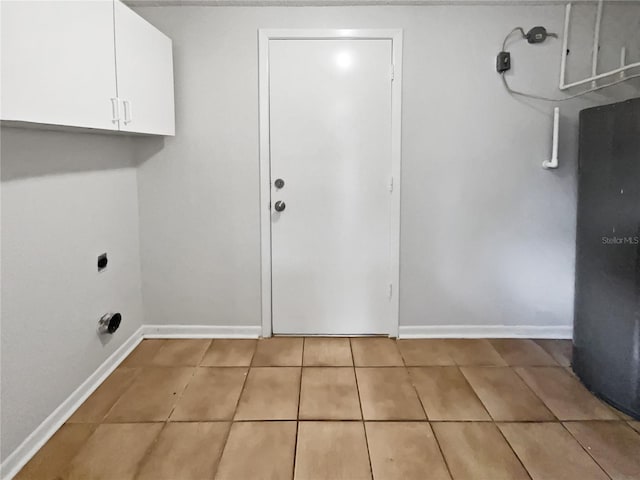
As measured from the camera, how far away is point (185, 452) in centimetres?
203

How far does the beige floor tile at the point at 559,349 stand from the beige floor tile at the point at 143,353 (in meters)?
2.41

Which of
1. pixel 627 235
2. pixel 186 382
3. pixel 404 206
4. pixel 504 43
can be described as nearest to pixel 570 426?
pixel 627 235

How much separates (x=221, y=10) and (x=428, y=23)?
1.26 meters

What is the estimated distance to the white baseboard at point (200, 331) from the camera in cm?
328

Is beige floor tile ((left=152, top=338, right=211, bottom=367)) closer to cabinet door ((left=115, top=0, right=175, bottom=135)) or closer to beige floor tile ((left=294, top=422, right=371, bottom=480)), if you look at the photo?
beige floor tile ((left=294, top=422, right=371, bottom=480))

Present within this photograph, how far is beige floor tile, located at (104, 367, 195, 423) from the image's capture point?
230 cm

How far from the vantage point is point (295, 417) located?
7.52 ft

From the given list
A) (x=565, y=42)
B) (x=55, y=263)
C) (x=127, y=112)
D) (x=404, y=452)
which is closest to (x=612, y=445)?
(x=404, y=452)

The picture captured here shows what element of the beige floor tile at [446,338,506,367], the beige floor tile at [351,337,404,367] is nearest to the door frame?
the beige floor tile at [351,337,404,367]

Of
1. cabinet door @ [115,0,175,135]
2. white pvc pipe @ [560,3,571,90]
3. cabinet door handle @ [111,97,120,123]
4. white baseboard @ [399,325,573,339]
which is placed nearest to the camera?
cabinet door handle @ [111,97,120,123]

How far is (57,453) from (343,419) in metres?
1.20

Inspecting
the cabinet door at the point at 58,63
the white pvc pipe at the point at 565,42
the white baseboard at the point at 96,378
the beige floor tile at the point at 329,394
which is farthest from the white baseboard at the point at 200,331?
the white pvc pipe at the point at 565,42

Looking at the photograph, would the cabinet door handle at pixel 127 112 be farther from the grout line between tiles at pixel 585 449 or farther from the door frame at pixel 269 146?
the grout line between tiles at pixel 585 449

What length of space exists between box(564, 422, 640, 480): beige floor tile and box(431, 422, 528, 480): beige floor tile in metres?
0.29
